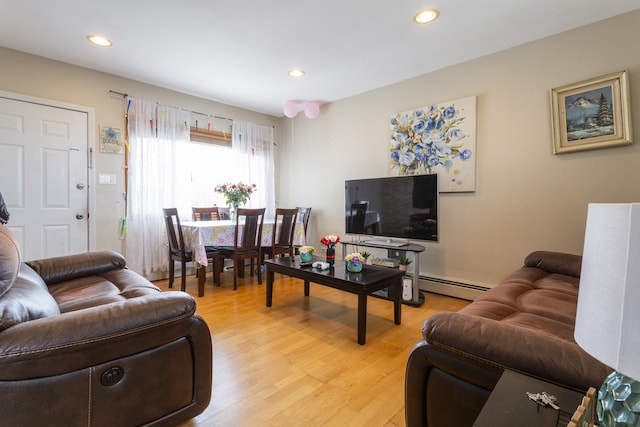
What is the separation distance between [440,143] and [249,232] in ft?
8.09

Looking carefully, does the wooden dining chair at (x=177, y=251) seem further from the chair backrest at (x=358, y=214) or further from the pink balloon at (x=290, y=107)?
the pink balloon at (x=290, y=107)

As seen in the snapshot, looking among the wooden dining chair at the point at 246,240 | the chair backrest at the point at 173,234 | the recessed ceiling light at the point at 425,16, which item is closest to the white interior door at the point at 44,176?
the chair backrest at the point at 173,234

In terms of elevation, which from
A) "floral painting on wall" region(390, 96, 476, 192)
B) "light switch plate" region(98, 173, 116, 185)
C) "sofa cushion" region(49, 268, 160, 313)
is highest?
"floral painting on wall" region(390, 96, 476, 192)

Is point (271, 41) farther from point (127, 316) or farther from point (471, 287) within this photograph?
point (471, 287)

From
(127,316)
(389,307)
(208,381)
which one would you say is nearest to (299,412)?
(208,381)

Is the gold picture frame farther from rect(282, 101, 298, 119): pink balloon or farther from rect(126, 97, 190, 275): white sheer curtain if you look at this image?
rect(126, 97, 190, 275): white sheer curtain

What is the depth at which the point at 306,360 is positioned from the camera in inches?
78.3

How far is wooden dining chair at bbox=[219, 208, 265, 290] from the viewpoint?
3.53 metres

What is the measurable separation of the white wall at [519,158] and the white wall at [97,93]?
3145 mm

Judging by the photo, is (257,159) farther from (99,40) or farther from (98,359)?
(98,359)

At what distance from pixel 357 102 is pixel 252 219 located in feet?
7.26

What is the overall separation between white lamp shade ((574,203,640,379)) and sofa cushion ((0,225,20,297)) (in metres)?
1.63

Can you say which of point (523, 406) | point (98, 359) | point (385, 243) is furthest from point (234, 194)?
point (523, 406)

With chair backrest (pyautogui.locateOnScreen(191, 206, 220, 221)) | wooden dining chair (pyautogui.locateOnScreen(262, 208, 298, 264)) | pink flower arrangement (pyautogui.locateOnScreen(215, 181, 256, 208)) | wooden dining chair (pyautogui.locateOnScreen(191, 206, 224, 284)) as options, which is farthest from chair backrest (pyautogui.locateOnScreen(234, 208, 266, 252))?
chair backrest (pyautogui.locateOnScreen(191, 206, 220, 221))
